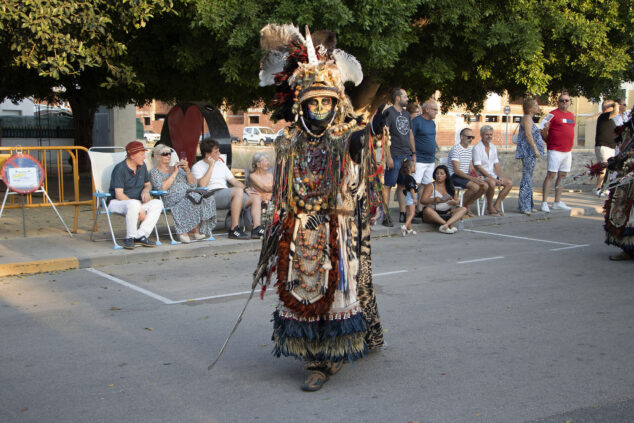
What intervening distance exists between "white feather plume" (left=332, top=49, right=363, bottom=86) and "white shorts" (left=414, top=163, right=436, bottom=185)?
734 cm

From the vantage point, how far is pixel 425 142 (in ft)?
39.7

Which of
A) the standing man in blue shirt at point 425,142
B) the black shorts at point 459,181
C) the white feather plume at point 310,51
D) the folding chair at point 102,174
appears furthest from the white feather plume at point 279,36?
the black shorts at point 459,181

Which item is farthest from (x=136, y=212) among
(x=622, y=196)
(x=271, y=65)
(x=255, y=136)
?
(x=255, y=136)

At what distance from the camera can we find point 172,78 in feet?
49.9

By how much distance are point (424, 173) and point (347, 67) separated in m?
7.55

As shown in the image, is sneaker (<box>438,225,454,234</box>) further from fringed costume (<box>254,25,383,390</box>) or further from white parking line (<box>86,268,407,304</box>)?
fringed costume (<box>254,25,383,390</box>)

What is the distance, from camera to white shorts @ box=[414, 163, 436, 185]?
1216 cm

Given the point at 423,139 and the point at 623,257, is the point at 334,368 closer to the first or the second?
the point at 623,257

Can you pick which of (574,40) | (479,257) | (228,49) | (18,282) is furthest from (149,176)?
(574,40)

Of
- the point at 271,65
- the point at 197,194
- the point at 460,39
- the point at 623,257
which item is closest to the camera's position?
the point at 271,65

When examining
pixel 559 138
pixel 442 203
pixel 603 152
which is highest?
pixel 559 138

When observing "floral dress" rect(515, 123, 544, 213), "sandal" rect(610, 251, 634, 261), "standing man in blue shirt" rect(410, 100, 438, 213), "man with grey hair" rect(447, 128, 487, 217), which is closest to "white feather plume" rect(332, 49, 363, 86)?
"sandal" rect(610, 251, 634, 261)

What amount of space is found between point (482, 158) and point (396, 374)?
28.8 ft

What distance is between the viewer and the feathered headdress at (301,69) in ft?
15.0
